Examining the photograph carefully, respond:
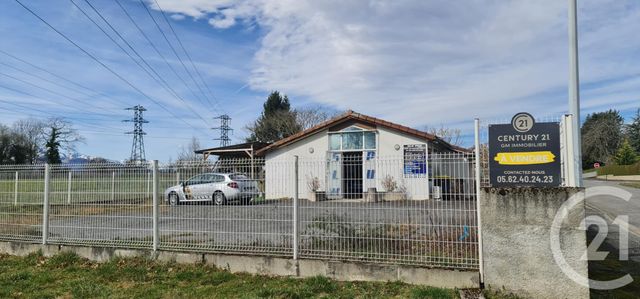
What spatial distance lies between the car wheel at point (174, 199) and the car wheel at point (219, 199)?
729 millimetres

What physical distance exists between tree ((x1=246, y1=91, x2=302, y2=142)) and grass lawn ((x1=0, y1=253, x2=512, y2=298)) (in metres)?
42.4

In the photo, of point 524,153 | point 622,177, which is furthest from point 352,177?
point 622,177

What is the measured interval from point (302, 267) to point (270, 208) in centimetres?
111

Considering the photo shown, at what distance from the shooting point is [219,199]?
25.5 ft

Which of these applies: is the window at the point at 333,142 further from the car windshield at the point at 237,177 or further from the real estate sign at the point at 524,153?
the real estate sign at the point at 524,153

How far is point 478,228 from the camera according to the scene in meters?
5.92

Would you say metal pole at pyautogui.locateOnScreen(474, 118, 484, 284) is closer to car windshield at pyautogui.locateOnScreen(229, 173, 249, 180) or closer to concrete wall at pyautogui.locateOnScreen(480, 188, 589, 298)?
concrete wall at pyautogui.locateOnScreen(480, 188, 589, 298)

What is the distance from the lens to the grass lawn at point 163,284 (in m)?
5.86

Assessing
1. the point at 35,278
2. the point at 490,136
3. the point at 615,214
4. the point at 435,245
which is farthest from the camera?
the point at 615,214

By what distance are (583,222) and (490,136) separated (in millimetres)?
1547

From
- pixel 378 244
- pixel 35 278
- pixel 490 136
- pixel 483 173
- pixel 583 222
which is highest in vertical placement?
pixel 490 136

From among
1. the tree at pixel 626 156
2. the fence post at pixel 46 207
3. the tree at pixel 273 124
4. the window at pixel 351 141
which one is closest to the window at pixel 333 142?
the window at pixel 351 141

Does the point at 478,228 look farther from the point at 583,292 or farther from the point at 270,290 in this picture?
the point at 270,290

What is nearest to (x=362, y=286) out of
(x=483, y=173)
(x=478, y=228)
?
(x=478, y=228)
